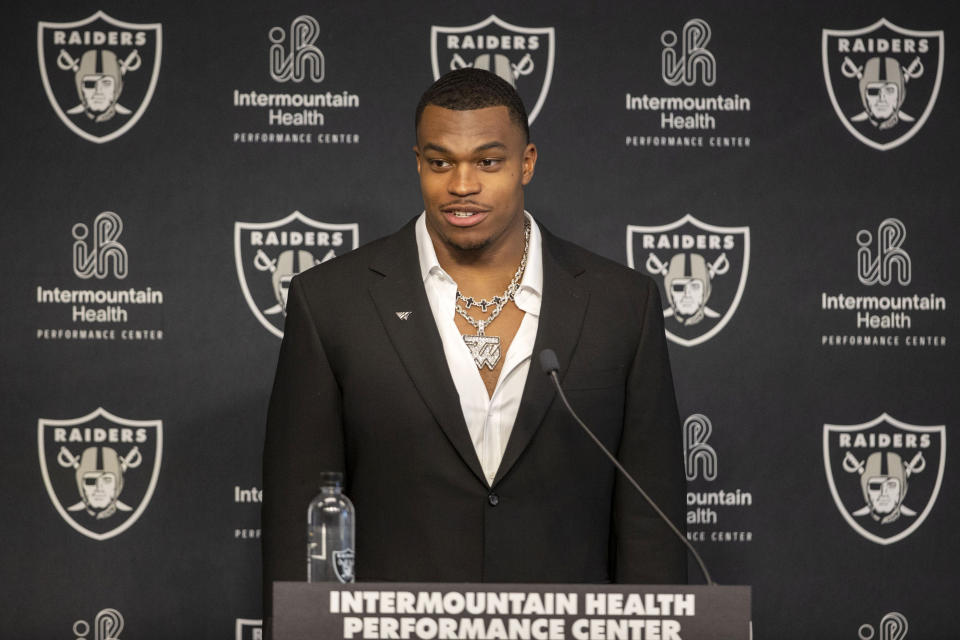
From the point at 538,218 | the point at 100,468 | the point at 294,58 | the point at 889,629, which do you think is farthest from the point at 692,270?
the point at 100,468

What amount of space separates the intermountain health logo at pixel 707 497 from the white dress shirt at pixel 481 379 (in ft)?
3.08

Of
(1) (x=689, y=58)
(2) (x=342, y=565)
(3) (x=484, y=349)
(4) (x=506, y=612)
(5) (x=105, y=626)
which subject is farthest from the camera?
(1) (x=689, y=58)

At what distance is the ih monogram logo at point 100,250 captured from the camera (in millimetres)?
3156

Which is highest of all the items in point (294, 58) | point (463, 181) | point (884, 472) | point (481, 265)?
point (294, 58)

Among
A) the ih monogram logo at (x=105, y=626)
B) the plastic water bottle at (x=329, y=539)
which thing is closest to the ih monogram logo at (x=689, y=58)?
the plastic water bottle at (x=329, y=539)

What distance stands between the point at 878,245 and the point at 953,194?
265 millimetres

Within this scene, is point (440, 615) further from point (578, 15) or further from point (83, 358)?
point (578, 15)

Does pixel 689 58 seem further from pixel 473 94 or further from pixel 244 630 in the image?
pixel 244 630

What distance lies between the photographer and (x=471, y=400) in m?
2.38

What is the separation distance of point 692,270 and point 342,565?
174 cm

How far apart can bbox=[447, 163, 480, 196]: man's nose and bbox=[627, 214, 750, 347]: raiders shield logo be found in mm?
972

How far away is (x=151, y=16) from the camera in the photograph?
3203mm

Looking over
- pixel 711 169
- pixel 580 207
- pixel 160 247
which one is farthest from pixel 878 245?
pixel 160 247

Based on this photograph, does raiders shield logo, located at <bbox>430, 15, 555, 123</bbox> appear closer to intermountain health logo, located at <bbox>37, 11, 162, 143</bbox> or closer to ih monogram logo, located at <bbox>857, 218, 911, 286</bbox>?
intermountain health logo, located at <bbox>37, 11, 162, 143</bbox>
